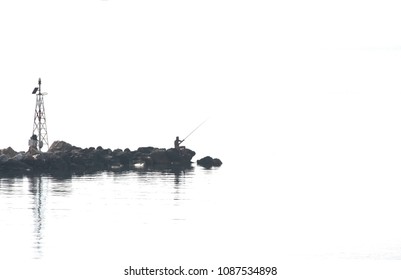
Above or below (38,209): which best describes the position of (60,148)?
above

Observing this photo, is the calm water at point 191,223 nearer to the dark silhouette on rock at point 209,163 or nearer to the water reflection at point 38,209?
the water reflection at point 38,209

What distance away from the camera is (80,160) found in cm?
10419

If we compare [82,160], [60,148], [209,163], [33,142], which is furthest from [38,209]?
[209,163]

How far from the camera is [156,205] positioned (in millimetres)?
57000

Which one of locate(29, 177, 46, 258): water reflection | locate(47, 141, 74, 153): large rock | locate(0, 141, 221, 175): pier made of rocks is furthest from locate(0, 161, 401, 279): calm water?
locate(47, 141, 74, 153): large rock

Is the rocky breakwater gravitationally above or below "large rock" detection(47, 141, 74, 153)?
below

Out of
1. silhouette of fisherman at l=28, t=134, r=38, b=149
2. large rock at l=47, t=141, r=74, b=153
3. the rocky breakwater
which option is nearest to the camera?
the rocky breakwater

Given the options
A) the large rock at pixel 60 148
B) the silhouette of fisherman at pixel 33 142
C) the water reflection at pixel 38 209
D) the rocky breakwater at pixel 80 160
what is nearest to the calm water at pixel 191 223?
the water reflection at pixel 38 209

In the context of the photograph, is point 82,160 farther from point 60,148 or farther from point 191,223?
point 191,223

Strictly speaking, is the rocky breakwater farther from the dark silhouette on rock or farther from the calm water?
the calm water

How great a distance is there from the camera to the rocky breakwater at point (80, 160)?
95875mm

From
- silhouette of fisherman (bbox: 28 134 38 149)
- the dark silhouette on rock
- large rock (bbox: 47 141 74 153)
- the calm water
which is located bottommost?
the calm water

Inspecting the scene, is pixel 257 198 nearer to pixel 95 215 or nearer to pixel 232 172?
pixel 95 215

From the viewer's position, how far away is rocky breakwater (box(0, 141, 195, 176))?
3775 inches
